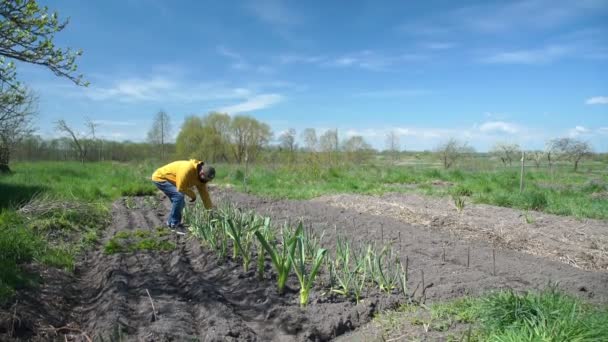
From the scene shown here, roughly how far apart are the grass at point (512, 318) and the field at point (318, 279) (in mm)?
11

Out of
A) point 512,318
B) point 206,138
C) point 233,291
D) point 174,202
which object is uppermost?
point 206,138

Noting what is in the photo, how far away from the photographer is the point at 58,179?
41.2 ft

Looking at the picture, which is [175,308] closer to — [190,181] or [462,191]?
[190,181]

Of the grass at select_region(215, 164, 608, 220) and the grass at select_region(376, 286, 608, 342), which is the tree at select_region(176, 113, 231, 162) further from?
the grass at select_region(376, 286, 608, 342)

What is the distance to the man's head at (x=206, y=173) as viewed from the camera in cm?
630

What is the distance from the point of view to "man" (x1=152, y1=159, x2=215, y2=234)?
21.3ft

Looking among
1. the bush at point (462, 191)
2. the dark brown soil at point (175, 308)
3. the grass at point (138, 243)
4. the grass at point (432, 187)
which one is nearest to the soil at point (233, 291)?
the dark brown soil at point (175, 308)

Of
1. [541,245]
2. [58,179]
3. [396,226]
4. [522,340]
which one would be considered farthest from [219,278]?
[58,179]

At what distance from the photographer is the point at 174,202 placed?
6.81m

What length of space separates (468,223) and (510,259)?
6.86 ft

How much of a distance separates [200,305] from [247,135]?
1016 inches

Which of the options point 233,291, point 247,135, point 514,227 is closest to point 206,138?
point 247,135

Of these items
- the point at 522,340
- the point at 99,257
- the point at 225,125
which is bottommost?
the point at 99,257

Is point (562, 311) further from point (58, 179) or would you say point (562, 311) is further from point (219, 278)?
point (58, 179)
